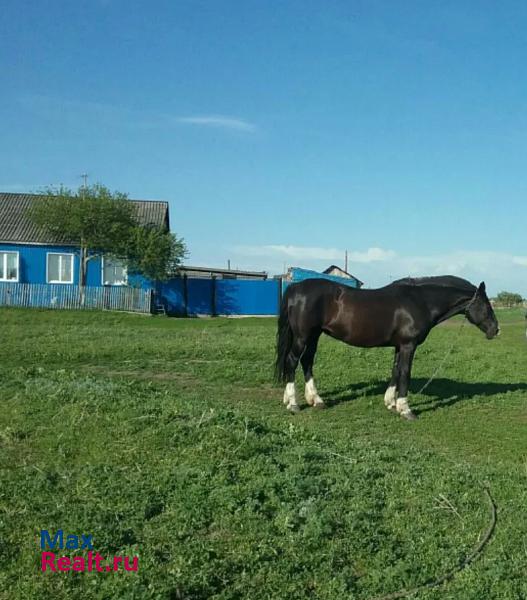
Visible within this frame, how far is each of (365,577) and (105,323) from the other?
2385 centimetres

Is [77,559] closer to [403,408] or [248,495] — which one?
[248,495]

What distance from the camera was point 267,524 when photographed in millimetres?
A: 4840

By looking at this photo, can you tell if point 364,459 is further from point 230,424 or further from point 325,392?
point 325,392

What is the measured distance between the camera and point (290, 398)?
10.6m

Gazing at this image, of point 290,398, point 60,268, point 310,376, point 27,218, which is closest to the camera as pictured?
point 290,398

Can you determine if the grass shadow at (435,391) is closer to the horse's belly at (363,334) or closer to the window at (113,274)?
the horse's belly at (363,334)

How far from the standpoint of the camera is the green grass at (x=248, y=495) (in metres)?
4.24

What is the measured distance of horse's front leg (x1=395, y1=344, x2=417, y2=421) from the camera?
1037 cm

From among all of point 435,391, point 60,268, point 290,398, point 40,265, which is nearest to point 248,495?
point 290,398

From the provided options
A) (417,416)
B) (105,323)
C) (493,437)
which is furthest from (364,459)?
(105,323)

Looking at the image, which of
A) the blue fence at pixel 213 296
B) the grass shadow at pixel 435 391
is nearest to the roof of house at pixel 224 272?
the blue fence at pixel 213 296

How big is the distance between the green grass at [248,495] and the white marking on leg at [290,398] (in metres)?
0.25

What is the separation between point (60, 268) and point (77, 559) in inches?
1331

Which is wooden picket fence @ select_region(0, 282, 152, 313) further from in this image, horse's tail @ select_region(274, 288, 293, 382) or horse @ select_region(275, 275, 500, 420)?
horse @ select_region(275, 275, 500, 420)
